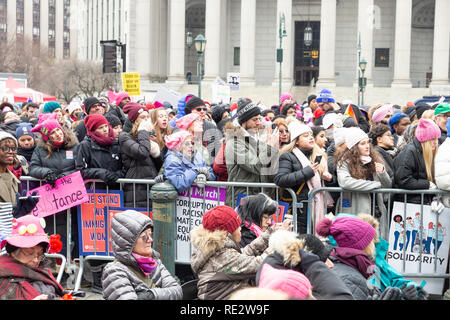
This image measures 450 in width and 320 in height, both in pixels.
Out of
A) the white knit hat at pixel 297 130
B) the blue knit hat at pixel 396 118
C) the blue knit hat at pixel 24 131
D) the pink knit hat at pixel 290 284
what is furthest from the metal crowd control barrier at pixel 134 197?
the pink knit hat at pixel 290 284

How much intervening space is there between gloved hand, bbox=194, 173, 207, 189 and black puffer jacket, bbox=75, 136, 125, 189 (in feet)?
3.86

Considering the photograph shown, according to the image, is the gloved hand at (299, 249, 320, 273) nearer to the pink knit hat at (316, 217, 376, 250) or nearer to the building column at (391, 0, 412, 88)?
the pink knit hat at (316, 217, 376, 250)

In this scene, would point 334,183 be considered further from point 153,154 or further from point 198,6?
point 198,6

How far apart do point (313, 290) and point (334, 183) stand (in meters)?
4.15

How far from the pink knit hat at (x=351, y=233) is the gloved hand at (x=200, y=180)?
269 cm

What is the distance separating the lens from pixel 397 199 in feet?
25.0

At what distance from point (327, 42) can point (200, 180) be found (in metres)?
48.1

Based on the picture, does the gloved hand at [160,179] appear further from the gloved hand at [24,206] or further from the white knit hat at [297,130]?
the white knit hat at [297,130]

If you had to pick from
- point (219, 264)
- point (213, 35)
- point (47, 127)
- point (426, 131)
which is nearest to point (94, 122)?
point (47, 127)

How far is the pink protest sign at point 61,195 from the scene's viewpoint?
8.12m

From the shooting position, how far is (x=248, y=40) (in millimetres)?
55750

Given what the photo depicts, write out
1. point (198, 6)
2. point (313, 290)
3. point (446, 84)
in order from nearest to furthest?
point (313, 290) → point (446, 84) → point (198, 6)
